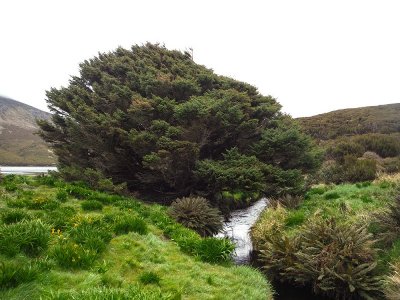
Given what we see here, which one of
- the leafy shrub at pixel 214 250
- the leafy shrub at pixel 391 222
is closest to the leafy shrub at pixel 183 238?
the leafy shrub at pixel 214 250

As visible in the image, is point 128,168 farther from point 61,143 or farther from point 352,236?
point 352,236

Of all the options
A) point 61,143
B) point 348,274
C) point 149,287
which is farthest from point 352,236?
point 61,143

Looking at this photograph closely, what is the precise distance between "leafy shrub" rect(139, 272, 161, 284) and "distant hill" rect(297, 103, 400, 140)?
1628 inches

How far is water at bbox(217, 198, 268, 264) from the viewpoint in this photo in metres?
12.7

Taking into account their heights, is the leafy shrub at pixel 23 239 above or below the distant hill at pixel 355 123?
below

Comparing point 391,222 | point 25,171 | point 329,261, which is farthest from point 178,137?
point 25,171

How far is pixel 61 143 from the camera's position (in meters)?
24.6

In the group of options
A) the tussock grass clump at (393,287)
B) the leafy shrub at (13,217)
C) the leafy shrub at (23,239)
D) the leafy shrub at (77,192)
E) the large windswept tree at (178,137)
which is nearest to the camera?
the tussock grass clump at (393,287)

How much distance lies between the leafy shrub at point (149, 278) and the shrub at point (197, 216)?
18.6 feet

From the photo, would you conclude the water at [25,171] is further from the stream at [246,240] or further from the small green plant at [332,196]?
the small green plant at [332,196]

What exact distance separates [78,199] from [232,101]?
12092 millimetres

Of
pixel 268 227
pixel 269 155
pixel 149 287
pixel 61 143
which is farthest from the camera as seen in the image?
pixel 61 143

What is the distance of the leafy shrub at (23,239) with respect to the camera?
7141 millimetres

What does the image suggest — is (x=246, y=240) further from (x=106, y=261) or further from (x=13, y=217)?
(x=13, y=217)
